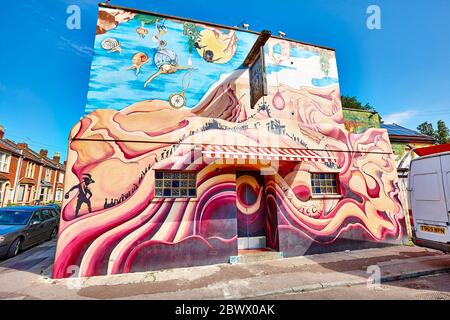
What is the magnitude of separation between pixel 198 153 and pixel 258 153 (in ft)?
6.41

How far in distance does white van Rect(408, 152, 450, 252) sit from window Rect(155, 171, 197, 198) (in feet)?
22.5

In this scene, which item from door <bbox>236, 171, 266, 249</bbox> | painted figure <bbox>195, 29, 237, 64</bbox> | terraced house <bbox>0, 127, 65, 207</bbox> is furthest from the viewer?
terraced house <bbox>0, 127, 65, 207</bbox>

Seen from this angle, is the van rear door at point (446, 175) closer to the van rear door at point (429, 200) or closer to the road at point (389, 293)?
the van rear door at point (429, 200)

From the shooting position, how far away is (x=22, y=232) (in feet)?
25.3

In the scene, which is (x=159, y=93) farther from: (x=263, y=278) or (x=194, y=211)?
(x=263, y=278)

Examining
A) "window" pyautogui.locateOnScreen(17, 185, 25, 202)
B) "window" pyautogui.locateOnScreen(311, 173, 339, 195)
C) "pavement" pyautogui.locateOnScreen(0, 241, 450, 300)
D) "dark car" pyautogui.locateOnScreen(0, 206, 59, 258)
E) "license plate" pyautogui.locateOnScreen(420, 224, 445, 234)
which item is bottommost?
"pavement" pyautogui.locateOnScreen(0, 241, 450, 300)

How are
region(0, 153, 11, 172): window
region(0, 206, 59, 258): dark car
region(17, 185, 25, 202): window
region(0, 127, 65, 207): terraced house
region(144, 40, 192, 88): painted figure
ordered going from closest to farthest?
region(0, 206, 59, 258): dark car < region(144, 40, 192, 88): painted figure < region(0, 153, 11, 172): window < region(0, 127, 65, 207): terraced house < region(17, 185, 25, 202): window

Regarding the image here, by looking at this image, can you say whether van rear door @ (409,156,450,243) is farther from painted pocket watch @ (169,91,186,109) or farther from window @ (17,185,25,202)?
window @ (17,185,25,202)

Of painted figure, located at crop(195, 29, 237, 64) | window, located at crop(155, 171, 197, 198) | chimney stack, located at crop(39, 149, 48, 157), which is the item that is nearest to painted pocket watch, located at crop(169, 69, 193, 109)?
painted figure, located at crop(195, 29, 237, 64)

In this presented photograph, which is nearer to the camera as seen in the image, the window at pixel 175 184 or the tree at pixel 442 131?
the window at pixel 175 184

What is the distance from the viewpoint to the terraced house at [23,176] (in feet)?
65.6

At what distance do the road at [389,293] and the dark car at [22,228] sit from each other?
8.87 metres

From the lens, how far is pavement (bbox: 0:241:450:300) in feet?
14.6

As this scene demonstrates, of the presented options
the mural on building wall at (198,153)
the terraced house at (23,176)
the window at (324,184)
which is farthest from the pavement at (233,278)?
the terraced house at (23,176)
